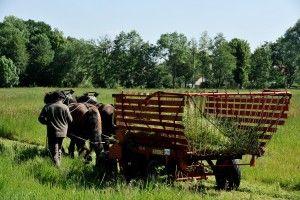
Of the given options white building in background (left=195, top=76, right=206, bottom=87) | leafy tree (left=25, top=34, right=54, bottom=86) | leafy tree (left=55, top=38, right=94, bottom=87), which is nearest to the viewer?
leafy tree (left=25, top=34, right=54, bottom=86)

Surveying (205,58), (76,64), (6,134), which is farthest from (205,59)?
(6,134)

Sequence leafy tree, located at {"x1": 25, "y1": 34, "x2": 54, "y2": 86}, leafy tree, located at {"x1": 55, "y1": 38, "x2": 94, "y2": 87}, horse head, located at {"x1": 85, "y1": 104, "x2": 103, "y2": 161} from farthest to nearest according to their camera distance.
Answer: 1. leafy tree, located at {"x1": 55, "y1": 38, "x2": 94, "y2": 87}
2. leafy tree, located at {"x1": 25, "y1": 34, "x2": 54, "y2": 86}
3. horse head, located at {"x1": 85, "y1": 104, "x2": 103, "y2": 161}

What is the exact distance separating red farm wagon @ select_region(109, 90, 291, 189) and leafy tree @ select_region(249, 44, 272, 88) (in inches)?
3351

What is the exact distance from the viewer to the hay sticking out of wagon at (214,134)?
8883mm

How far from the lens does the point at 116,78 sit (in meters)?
94.3

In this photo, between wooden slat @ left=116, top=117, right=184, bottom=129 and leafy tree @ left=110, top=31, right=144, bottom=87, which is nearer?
wooden slat @ left=116, top=117, right=184, bottom=129

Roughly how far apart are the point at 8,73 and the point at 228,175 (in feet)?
228

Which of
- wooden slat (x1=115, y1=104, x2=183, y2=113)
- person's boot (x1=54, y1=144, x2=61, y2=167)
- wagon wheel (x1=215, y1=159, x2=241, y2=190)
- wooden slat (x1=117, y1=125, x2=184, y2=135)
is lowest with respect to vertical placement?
wagon wheel (x1=215, y1=159, x2=241, y2=190)

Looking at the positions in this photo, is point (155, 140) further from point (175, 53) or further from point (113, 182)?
point (175, 53)

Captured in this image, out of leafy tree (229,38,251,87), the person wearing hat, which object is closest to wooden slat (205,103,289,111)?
the person wearing hat

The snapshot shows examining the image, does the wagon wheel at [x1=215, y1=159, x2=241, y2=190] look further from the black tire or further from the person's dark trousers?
the person's dark trousers

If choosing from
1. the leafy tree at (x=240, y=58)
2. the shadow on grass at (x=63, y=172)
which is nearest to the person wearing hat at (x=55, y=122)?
the shadow on grass at (x=63, y=172)

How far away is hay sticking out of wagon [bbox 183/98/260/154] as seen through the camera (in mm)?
8883

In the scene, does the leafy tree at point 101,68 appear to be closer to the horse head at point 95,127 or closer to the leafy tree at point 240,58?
the leafy tree at point 240,58
